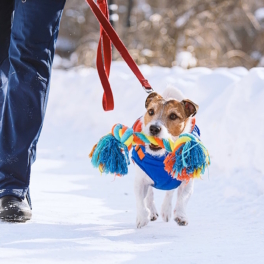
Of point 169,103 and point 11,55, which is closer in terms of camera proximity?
point 11,55

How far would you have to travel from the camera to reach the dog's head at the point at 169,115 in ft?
10.4

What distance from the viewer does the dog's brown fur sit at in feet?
10.6

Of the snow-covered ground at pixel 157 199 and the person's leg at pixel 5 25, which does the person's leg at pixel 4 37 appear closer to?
the person's leg at pixel 5 25

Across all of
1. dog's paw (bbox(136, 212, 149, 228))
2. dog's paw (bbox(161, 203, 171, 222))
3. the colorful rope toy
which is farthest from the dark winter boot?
dog's paw (bbox(161, 203, 171, 222))

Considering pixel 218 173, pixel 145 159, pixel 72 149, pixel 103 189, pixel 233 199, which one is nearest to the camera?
pixel 145 159

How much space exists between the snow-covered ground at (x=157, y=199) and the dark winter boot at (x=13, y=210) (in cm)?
6

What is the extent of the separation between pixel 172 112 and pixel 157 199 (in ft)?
3.61

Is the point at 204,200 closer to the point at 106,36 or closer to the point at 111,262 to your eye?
the point at 106,36

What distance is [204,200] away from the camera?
402 centimetres

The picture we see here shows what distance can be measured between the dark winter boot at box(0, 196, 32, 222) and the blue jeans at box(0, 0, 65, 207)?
0.12 ft

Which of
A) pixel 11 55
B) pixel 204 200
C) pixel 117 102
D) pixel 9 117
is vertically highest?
pixel 117 102

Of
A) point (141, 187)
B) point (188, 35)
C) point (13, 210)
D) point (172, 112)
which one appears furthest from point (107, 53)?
point (188, 35)

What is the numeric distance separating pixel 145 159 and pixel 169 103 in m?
0.38

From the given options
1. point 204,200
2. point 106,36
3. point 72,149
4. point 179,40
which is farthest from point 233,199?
point 179,40
